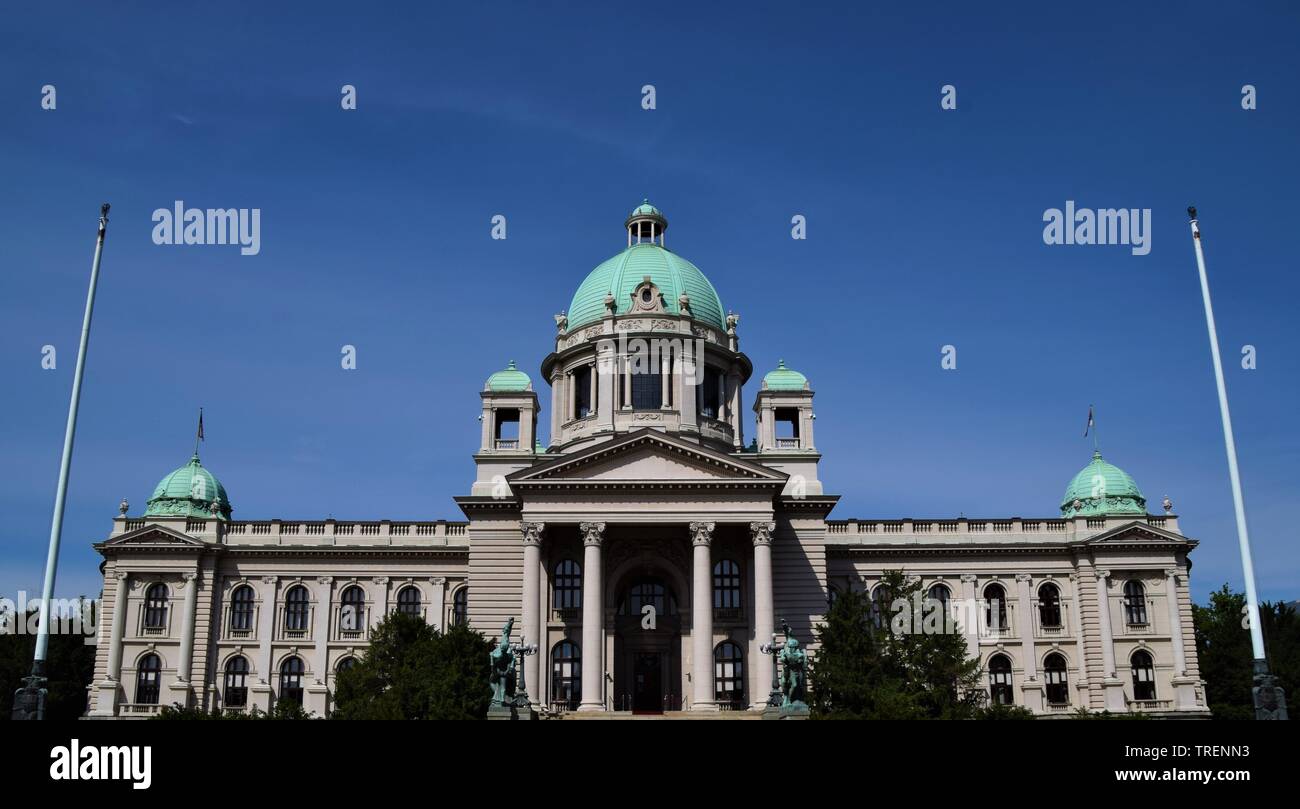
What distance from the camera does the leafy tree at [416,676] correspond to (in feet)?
153

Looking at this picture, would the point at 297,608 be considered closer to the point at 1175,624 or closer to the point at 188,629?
the point at 188,629

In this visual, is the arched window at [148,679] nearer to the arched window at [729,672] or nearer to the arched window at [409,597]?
the arched window at [409,597]

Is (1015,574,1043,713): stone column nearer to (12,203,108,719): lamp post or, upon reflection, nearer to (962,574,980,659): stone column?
(962,574,980,659): stone column

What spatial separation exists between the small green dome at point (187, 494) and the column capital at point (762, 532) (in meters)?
35.1

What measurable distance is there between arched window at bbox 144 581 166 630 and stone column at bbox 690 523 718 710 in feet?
106

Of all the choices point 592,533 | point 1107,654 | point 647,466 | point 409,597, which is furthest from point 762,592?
point 409,597

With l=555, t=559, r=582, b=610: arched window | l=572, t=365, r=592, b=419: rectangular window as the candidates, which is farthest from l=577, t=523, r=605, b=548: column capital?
l=572, t=365, r=592, b=419: rectangular window

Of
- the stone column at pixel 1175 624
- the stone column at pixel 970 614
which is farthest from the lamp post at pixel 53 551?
the stone column at pixel 1175 624

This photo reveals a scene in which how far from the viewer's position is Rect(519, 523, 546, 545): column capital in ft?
184

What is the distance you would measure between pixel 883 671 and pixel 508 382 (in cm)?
2964

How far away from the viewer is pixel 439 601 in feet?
218
